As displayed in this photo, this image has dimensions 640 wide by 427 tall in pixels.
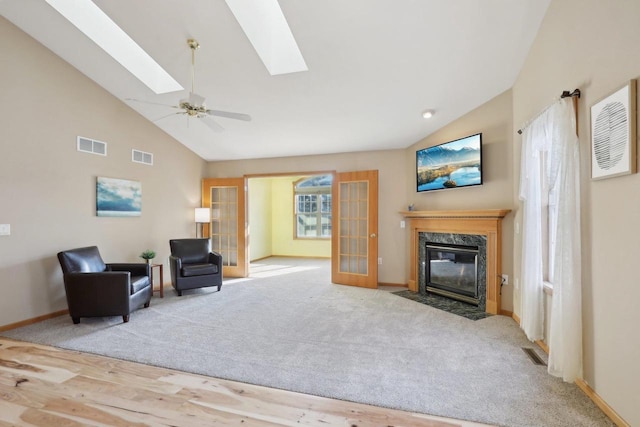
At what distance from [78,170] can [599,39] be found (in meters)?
5.58

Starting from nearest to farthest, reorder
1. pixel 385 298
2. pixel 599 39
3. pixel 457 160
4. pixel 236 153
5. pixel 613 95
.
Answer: pixel 613 95, pixel 599 39, pixel 457 160, pixel 385 298, pixel 236 153

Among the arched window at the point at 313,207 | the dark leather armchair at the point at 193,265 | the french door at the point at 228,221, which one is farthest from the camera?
the arched window at the point at 313,207

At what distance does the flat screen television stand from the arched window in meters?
4.55

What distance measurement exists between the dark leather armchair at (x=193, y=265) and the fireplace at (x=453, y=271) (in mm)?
3540

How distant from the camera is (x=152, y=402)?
204 centimetres

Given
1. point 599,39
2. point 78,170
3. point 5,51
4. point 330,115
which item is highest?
point 5,51

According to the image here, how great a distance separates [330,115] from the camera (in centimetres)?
443

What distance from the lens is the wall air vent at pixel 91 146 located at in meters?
4.07

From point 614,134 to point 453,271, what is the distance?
3038 mm

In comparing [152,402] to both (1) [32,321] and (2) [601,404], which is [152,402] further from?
(2) [601,404]

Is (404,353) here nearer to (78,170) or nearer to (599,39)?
(599,39)

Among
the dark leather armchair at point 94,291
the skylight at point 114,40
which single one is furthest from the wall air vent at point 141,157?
the dark leather armchair at point 94,291

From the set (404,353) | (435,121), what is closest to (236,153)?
(435,121)

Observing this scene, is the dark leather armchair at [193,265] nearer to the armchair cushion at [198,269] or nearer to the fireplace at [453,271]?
the armchair cushion at [198,269]
